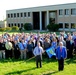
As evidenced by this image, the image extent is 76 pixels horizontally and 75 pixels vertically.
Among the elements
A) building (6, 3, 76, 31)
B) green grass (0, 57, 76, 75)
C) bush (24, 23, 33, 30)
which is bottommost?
green grass (0, 57, 76, 75)

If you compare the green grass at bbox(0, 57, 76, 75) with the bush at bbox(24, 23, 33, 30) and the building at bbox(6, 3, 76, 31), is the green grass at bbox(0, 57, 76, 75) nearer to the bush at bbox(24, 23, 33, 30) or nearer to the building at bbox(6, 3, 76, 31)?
the building at bbox(6, 3, 76, 31)

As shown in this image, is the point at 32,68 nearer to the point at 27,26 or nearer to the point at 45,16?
the point at 27,26

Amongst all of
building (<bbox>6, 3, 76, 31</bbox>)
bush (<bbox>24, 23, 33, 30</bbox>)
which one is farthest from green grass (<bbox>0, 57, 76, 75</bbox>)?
bush (<bbox>24, 23, 33, 30</bbox>)

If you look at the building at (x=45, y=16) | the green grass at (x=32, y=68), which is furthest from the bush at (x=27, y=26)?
the green grass at (x=32, y=68)

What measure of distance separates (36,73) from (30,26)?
58877mm

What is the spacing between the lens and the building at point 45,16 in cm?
6128

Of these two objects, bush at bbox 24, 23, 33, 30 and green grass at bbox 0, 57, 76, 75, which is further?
bush at bbox 24, 23, 33, 30

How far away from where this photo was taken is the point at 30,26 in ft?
237

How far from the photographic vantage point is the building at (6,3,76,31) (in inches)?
2413

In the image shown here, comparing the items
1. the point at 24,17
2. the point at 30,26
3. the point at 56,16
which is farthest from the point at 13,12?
the point at 56,16

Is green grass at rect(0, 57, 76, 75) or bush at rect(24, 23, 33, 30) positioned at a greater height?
bush at rect(24, 23, 33, 30)

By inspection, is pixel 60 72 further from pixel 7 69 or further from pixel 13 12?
pixel 13 12

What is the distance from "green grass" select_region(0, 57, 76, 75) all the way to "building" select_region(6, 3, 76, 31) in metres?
44.5

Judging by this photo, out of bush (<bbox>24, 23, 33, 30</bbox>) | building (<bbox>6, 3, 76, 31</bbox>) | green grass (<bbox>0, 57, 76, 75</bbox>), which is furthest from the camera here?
bush (<bbox>24, 23, 33, 30</bbox>)
